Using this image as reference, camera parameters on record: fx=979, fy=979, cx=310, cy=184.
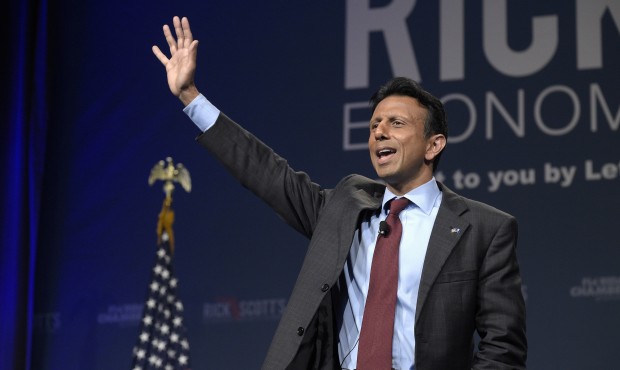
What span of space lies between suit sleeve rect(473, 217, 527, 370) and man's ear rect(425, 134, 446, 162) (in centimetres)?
34

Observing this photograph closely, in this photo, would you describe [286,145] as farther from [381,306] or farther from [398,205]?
[381,306]

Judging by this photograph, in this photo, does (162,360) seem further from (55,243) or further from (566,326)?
(566,326)

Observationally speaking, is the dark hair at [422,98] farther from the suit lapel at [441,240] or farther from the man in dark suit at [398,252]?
the suit lapel at [441,240]

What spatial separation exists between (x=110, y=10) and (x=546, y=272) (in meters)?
3.29

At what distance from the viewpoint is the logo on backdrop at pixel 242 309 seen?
5.23 m

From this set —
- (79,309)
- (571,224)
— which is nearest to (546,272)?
(571,224)

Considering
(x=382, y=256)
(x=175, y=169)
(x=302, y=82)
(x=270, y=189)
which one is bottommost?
(x=382, y=256)

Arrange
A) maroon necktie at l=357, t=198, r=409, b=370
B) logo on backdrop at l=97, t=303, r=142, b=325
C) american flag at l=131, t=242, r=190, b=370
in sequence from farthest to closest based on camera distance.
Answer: logo on backdrop at l=97, t=303, r=142, b=325, american flag at l=131, t=242, r=190, b=370, maroon necktie at l=357, t=198, r=409, b=370

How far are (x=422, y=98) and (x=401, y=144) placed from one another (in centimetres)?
18

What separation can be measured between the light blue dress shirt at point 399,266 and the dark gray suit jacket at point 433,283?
4 centimetres

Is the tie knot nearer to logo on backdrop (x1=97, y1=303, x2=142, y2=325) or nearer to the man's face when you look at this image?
the man's face

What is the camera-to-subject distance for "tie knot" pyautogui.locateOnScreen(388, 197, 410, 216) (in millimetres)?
2793

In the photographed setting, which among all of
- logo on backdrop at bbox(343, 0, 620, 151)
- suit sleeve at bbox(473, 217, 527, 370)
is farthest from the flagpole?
suit sleeve at bbox(473, 217, 527, 370)

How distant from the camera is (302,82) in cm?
556
